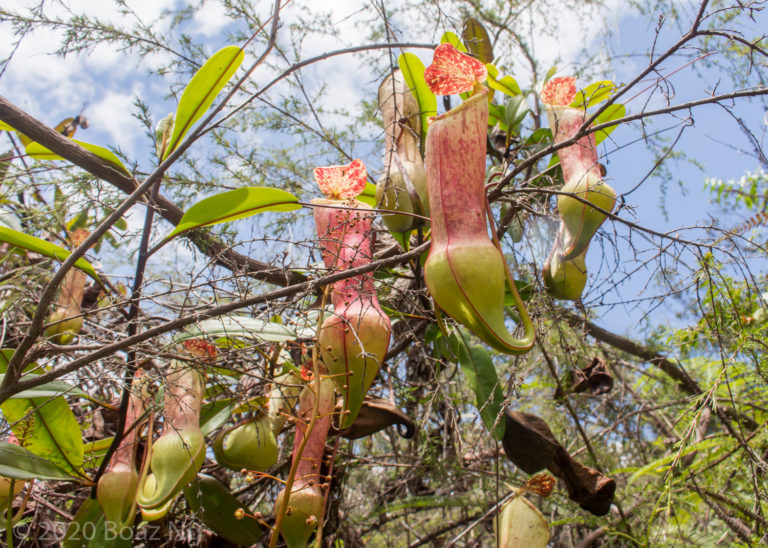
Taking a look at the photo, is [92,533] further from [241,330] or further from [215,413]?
[241,330]

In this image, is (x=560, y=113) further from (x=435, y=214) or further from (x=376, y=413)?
(x=376, y=413)

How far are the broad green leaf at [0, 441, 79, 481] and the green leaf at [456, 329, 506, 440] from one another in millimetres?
790

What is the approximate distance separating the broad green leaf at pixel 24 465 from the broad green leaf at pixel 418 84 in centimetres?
100

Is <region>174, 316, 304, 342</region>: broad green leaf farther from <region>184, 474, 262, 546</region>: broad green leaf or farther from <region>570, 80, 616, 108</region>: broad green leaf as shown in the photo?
<region>570, 80, 616, 108</region>: broad green leaf

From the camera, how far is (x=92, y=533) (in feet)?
3.37

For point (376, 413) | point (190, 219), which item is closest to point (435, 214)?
point (190, 219)

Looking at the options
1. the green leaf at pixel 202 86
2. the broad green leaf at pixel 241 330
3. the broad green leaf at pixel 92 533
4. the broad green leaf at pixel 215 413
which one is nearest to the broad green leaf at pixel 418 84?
the green leaf at pixel 202 86

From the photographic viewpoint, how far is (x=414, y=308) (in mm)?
1317

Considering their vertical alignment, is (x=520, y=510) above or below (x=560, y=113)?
below

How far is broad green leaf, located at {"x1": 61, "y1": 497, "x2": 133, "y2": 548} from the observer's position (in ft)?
3.29

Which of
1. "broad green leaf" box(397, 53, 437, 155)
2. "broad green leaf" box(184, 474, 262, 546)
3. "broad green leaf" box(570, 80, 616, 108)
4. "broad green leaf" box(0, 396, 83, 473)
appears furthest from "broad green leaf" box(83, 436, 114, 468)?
"broad green leaf" box(570, 80, 616, 108)

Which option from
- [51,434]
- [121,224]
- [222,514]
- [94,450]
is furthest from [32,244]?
[121,224]

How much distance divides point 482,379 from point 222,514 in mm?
618

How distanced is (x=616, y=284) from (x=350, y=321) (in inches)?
21.1
